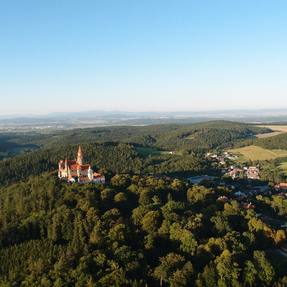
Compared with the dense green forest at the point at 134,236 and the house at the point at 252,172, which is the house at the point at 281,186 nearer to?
the house at the point at 252,172

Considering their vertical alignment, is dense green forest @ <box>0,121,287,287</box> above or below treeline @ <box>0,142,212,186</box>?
above

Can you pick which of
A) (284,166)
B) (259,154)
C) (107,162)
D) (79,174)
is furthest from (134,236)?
(259,154)

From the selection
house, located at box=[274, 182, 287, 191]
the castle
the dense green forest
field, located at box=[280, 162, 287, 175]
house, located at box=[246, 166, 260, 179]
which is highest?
the castle

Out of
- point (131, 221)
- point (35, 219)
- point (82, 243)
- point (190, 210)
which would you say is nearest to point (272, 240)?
point (190, 210)

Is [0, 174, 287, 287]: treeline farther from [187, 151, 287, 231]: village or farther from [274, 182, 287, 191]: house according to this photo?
[274, 182, 287, 191]: house

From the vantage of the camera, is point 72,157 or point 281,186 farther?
point 72,157

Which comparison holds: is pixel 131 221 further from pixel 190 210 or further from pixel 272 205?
pixel 272 205

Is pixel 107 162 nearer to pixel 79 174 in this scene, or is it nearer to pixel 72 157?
pixel 72 157

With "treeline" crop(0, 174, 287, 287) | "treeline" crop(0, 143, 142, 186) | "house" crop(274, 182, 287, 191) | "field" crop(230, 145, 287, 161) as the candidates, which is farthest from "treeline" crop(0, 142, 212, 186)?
"treeline" crop(0, 174, 287, 287)

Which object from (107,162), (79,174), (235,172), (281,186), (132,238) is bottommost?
(235,172)
